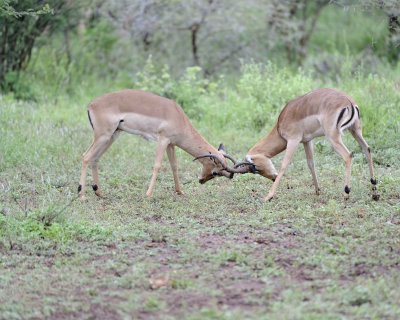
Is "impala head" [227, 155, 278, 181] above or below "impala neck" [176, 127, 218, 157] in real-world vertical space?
below

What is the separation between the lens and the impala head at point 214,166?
8.31 metres

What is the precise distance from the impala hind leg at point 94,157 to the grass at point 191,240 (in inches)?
6.9

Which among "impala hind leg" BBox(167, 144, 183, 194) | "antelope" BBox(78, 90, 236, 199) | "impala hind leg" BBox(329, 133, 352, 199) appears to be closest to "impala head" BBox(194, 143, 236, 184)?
"antelope" BBox(78, 90, 236, 199)

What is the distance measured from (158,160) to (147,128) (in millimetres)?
356

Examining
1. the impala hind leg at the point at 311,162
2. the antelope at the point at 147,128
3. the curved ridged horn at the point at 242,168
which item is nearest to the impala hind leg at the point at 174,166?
the antelope at the point at 147,128

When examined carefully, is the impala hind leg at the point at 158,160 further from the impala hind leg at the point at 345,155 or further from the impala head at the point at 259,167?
the impala hind leg at the point at 345,155

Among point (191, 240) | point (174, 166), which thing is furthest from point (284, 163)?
point (191, 240)

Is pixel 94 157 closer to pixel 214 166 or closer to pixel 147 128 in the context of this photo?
pixel 147 128

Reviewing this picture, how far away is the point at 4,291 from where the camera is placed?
5121mm

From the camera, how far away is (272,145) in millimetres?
8438

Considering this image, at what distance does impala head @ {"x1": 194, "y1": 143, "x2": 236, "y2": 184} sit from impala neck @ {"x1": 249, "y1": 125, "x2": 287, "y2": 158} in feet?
1.07

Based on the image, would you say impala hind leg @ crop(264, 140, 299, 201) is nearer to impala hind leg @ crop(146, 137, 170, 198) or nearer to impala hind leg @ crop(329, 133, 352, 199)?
impala hind leg @ crop(329, 133, 352, 199)

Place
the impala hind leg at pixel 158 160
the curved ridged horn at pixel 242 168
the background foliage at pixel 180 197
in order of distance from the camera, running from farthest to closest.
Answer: the curved ridged horn at pixel 242 168 → the impala hind leg at pixel 158 160 → the background foliage at pixel 180 197

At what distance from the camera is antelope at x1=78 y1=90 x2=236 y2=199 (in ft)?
26.9
